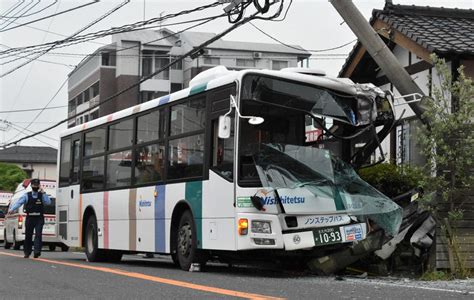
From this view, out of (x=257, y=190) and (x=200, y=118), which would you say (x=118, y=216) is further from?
(x=257, y=190)

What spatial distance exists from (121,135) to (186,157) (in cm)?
301

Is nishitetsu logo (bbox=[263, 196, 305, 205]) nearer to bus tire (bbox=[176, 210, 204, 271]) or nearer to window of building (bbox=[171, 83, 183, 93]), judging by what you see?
bus tire (bbox=[176, 210, 204, 271])

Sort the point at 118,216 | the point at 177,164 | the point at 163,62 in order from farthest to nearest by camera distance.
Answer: the point at 163,62
the point at 118,216
the point at 177,164

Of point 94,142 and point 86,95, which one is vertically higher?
point 86,95

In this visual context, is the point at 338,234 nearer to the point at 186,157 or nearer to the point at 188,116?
the point at 186,157

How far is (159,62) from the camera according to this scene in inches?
2124

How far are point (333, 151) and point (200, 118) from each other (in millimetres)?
2140

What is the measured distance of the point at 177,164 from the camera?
466 inches

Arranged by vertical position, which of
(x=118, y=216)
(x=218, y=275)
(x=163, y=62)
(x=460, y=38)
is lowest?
(x=218, y=275)

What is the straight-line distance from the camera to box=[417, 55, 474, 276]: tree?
405 inches

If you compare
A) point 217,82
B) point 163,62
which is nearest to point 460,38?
point 217,82

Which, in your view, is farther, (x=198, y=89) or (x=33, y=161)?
(x=33, y=161)

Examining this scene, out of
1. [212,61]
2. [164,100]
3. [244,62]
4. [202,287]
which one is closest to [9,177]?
[212,61]

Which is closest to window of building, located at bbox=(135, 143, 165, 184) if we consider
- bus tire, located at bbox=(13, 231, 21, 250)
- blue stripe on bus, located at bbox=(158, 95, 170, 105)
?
blue stripe on bus, located at bbox=(158, 95, 170, 105)
